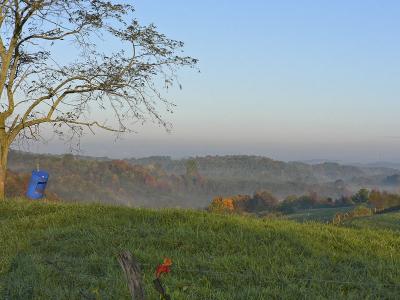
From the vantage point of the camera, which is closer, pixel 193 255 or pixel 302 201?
pixel 193 255

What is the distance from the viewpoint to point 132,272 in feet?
13.9

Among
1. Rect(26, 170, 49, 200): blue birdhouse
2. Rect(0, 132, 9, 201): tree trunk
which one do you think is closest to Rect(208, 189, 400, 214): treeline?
Rect(0, 132, 9, 201): tree trunk

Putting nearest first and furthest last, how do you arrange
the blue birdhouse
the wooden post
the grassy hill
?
1. the wooden post
2. the grassy hill
3. the blue birdhouse

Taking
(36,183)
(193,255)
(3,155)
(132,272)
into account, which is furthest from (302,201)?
(132,272)

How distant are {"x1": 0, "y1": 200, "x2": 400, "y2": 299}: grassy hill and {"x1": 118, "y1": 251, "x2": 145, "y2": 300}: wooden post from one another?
2.10 m

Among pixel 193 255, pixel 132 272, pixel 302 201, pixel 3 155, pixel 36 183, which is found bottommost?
pixel 302 201

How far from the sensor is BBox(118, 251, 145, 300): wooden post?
420cm

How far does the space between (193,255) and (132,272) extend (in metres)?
5.70

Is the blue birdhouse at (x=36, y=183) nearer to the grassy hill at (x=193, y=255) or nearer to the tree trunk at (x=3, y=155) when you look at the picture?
the tree trunk at (x=3, y=155)

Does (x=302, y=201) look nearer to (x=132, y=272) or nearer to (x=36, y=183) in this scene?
(x=36, y=183)

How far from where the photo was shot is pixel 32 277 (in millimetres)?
8336

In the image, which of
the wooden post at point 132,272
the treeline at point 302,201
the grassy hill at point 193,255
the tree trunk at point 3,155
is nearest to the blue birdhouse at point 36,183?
the tree trunk at point 3,155

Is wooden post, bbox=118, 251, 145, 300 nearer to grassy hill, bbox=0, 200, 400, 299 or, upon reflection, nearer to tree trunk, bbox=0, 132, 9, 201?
grassy hill, bbox=0, 200, 400, 299

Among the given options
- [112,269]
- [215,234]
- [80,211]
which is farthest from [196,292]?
[80,211]
